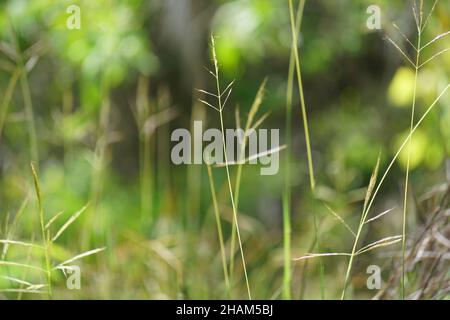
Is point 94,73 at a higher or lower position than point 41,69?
lower

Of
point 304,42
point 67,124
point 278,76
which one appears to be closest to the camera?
point 67,124

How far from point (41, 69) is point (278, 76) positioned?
115cm

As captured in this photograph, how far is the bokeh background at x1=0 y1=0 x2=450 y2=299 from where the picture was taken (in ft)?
5.50

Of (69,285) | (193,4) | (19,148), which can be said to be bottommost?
(69,285)

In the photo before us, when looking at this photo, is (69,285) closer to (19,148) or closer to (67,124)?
(67,124)

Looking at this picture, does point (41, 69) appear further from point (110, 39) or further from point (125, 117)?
point (110, 39)

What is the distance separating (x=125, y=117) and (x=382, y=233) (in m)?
1.67

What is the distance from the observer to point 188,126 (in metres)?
3.49

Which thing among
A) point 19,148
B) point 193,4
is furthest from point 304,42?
point 19,148

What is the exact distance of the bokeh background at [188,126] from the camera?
5.50ft

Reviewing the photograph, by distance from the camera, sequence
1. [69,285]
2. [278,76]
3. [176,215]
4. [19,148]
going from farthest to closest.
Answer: [278,76] → [19,148] → [176,215] → [69,285]

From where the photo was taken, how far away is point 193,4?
3330 mm
